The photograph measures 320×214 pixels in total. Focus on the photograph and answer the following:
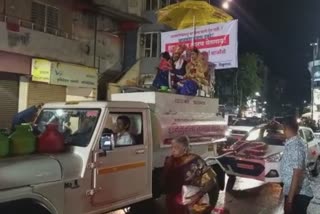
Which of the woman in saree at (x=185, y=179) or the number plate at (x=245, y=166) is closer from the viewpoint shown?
the woman in saree at (x=185, y=179)

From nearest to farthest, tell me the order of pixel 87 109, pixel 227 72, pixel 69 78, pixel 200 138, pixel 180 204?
pixel 180 204 → pixel 87 109 → pixel 200 138 → pixel 69 78 → pixel 227 72

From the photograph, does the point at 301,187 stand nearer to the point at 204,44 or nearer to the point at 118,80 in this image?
the point at 204,44

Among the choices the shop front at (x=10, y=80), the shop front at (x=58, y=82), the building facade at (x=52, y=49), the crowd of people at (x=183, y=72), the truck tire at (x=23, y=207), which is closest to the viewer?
the truck tire at (x=23, y=207)

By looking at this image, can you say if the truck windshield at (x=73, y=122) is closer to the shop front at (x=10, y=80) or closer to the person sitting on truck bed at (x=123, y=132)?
the person sitting on truck bed at (x=123, y=132)

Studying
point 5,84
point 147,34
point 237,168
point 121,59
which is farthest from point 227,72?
point 237,168

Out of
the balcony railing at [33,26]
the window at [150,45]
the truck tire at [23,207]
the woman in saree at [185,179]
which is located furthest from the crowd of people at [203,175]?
the window at [150,45]

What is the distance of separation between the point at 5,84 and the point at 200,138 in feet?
38.8

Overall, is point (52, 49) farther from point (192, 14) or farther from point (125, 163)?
point (125, 163)

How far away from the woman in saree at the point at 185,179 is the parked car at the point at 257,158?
17.9 ft

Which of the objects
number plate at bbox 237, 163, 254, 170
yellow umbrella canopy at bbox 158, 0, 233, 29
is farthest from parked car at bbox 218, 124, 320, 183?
yellow umbrella canopy at bbox 158, 0, 233, 29

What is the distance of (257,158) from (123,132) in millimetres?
5309

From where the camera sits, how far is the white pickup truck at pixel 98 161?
4055 millimetres

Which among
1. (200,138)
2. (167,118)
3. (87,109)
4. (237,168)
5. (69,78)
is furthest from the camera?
(69,78)

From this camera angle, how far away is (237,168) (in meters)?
10.5
